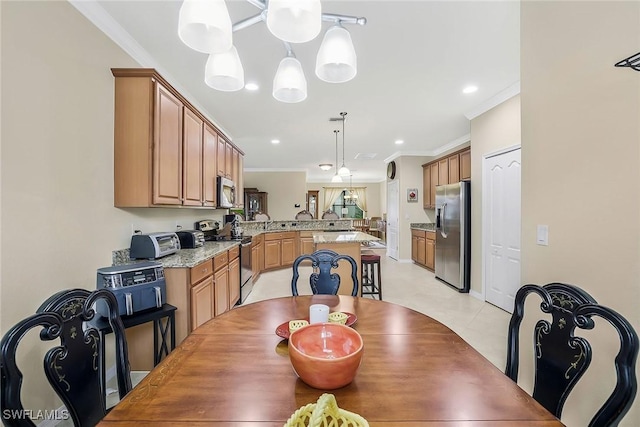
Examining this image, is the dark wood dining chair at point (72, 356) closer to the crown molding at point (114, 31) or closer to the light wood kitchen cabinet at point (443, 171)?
the crown molding at point (114, 31)

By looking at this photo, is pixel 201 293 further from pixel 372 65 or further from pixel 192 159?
pixel 372 65

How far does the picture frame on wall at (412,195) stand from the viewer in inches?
252

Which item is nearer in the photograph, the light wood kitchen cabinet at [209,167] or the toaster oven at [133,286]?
the toaster oven at [133,286]

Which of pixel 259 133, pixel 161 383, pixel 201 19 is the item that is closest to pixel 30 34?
pixel 201 19

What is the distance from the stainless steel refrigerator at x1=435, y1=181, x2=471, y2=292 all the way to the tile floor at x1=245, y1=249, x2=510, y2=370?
0.22 metres

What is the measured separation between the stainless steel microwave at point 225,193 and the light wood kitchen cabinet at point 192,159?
51 cm

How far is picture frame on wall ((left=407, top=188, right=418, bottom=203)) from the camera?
21.0ft

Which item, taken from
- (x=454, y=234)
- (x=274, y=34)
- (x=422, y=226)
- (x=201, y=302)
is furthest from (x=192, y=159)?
(x=422, y=226)

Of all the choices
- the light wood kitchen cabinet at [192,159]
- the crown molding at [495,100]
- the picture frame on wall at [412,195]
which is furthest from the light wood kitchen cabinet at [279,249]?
the crown molding at [495,100]

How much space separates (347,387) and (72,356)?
941 mm

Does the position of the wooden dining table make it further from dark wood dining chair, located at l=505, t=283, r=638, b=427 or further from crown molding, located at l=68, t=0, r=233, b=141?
crown molding, located at l=68, t=0, r=233, b=141

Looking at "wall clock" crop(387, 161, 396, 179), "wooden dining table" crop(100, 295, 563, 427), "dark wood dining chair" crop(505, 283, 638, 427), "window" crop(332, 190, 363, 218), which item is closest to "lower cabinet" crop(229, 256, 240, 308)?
"wooden dining table" crop(100, 295, 563, 427)

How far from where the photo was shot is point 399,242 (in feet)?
21.4

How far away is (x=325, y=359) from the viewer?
2.52 ft
